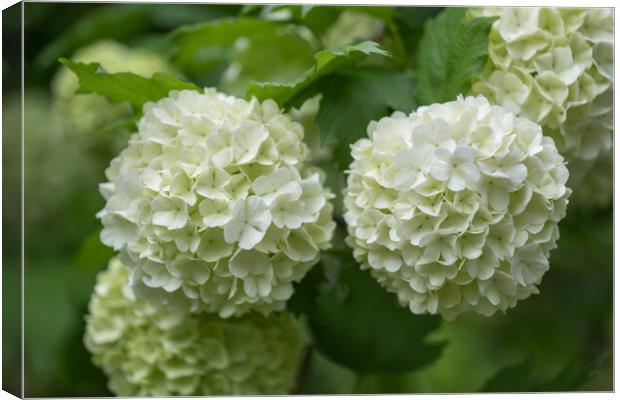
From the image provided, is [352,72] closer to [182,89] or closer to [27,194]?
[182,89]

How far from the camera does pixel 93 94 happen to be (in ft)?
6.48

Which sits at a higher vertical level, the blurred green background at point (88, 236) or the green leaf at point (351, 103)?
the green leaf at point (351, 103)

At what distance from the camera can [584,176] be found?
1439mm

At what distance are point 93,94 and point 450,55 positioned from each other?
3.12ft

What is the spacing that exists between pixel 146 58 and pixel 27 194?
0.46 metres

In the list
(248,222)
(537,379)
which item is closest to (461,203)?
(248,222)

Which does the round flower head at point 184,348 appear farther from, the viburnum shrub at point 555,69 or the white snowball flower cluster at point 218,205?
the viburnum shrub at point 555,69

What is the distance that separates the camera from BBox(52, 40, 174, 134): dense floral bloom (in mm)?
1994

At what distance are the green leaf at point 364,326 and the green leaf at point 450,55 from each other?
0.31 meters

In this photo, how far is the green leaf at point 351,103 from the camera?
1299mm

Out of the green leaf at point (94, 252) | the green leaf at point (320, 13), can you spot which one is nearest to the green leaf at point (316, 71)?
the green leaf at point (320, 13)

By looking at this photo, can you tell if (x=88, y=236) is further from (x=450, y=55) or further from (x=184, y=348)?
(x=450, y=55)

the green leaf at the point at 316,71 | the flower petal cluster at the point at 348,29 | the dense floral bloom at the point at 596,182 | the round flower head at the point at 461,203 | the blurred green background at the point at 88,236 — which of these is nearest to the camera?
the round flower head at the point at 461,203

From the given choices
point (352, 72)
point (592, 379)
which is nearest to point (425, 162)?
point (352, 72)
